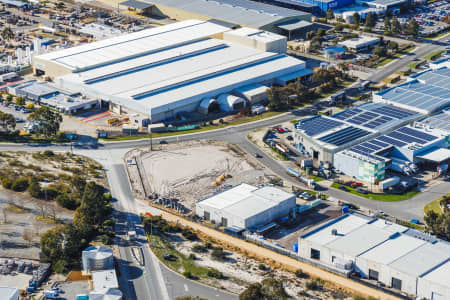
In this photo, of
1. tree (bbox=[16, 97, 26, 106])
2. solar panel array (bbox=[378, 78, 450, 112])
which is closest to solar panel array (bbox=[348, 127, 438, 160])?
solar panel array (bbox=[378, 78, 450, 112])

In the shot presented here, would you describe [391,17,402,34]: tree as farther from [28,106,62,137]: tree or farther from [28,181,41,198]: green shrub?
[28,181,41,198]: green shrub

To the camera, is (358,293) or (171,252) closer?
(358,293)

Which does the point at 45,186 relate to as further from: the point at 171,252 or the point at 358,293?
the point at 358,293

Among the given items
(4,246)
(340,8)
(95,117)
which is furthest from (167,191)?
(340,8)

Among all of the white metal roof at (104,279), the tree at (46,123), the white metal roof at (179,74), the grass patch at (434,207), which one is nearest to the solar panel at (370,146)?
the grass patch at (434,207)

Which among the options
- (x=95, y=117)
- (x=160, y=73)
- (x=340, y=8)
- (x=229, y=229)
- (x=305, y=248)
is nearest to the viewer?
(x=305, y=248)

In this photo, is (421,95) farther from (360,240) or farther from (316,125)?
(360,240)

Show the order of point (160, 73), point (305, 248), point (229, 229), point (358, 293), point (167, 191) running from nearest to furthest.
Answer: point (358, 293), point (305, 248), point (229, 229), point (167, 191), point (160, 73)
